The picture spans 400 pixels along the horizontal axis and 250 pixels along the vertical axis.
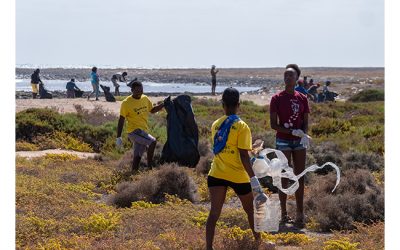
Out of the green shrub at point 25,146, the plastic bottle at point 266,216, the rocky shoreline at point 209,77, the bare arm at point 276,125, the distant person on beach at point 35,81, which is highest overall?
the rocky shoreline at point 209,77

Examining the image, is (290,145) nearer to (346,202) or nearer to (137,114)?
(346,202)

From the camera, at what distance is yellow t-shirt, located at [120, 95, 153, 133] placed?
442 inches

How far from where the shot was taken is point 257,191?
636 cm

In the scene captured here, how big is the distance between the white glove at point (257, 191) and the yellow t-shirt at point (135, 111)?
5.14 meters

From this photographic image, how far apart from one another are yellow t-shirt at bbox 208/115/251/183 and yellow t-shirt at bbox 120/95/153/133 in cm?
487

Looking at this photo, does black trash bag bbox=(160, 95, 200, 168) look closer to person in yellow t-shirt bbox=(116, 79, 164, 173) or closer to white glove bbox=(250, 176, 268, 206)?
person in yellow t-shirt bbox=(116, 79, 164, 173)

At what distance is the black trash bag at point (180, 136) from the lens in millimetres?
12594

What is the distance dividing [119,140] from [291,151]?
3.90 metres

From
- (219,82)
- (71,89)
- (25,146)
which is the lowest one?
(25,146)

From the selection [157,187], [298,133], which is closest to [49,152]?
[157,187]

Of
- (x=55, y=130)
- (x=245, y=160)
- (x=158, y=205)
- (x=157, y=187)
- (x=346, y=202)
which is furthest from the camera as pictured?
(x=55, y=130)

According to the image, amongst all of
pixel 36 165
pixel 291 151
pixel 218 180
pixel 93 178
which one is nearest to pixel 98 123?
pixel 36 165

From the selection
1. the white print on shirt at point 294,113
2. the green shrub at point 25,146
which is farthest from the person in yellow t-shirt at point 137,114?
the green shrub at point 25,146

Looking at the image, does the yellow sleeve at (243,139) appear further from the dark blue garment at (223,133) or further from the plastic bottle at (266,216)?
the plastic bottle at (266,216)
